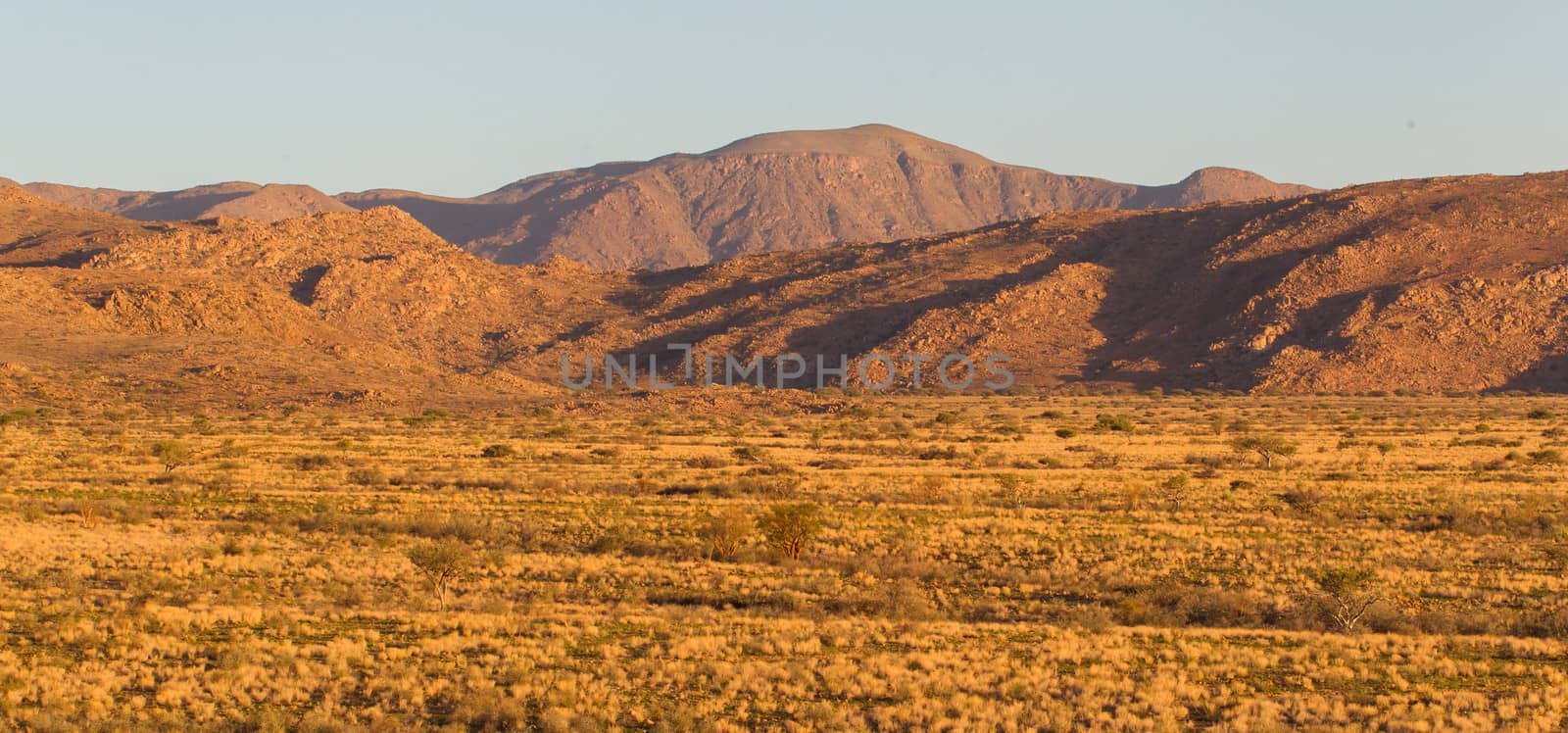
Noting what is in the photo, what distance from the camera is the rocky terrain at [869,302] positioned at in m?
85.1

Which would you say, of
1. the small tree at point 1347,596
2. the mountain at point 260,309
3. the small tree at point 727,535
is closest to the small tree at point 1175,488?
the small tree at point 1347,596

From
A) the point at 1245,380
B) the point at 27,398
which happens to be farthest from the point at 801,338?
the point at 27,398

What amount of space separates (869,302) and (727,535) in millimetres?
83065

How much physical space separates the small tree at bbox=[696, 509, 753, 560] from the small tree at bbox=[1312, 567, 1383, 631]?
32.9 ft

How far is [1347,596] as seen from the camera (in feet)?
66.3

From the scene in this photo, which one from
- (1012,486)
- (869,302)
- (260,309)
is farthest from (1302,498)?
(869,302)

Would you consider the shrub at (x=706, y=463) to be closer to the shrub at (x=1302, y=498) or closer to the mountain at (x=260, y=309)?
the shrub at (x=1302, y=498)

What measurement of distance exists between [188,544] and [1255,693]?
19.5 m

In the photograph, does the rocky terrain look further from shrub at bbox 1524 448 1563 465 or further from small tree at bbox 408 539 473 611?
small tree at bbox 408 539 473 611

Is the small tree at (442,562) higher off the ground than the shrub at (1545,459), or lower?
higher

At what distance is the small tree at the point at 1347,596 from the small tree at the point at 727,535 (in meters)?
10.0

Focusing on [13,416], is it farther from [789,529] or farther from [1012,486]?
[789,529]

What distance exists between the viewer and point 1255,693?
1524 centimetres

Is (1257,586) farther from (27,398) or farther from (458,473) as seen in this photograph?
(27,398)
